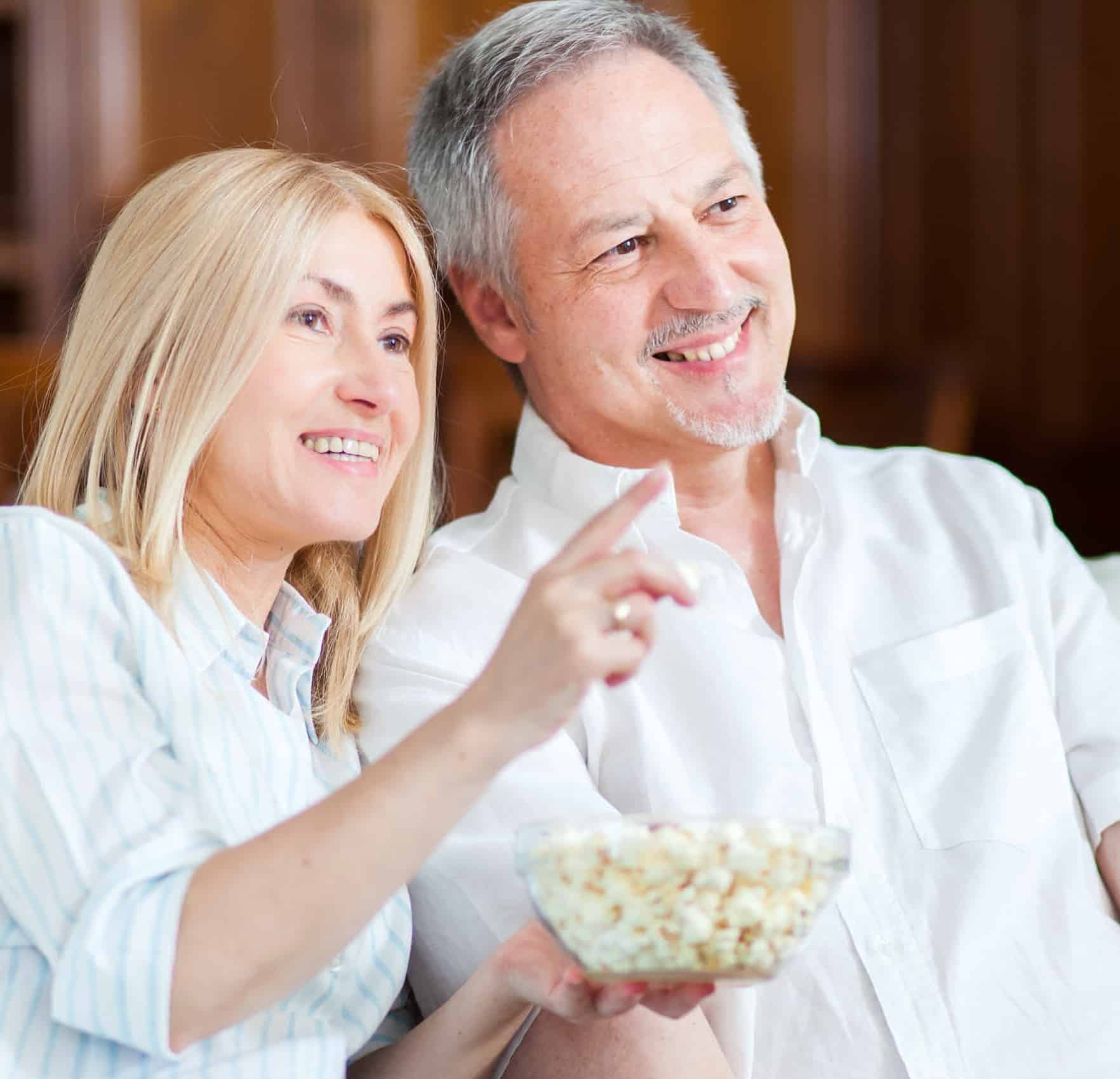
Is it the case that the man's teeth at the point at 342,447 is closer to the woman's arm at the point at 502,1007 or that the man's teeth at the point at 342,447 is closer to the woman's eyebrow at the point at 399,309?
the woman's eyebrow at the point at 399,309

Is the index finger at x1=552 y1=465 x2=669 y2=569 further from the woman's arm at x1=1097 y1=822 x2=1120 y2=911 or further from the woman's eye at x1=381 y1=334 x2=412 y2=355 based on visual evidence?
the woman's arm at x1=1097 y1=822 x2=1120 y2=911

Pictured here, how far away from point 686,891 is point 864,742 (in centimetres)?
64

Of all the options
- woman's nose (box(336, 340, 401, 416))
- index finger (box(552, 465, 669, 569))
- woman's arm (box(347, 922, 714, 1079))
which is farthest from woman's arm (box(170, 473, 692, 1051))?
woman's nose (box(336, 340, 401, 416))

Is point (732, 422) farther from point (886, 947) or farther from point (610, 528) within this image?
point (610, 528)

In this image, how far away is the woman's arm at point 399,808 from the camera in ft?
2.88

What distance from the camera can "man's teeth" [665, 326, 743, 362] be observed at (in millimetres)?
1583

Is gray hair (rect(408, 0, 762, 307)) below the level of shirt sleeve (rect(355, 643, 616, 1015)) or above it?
above

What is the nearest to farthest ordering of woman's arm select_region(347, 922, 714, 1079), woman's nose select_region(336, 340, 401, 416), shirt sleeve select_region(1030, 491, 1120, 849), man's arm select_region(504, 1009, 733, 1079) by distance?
woman's arm select_region(347, 922, 714, 1079), man's arm select_region(504, 1009, 733, 1079), woman's nose select_region(336, 340, 401, 416), shirt sleeve select_region(1030, 491, 1120, 849)

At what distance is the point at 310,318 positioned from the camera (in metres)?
1.29

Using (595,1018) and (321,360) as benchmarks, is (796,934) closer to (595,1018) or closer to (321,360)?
(595,1018)

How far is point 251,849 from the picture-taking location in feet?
3.11

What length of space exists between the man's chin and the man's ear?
0.71 feet

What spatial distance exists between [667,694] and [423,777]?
23.3 inches

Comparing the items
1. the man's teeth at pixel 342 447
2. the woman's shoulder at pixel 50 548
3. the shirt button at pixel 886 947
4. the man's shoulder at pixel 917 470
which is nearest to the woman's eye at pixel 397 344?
the man's teeth at pixel 342 447
